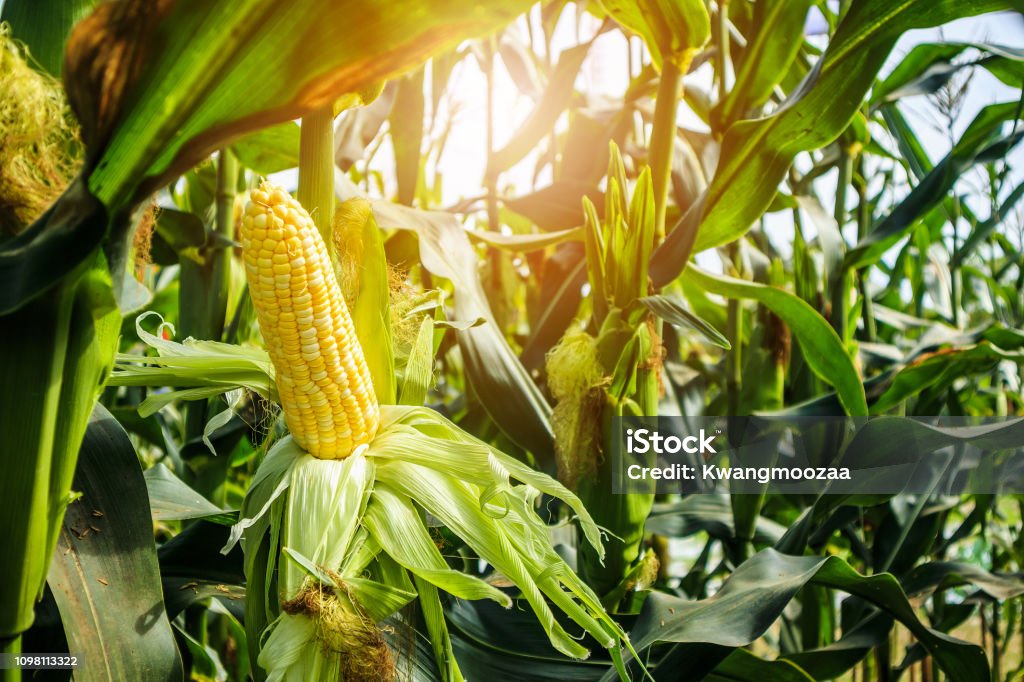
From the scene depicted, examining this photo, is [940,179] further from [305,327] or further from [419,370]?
[305,327]

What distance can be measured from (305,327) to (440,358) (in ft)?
3.51

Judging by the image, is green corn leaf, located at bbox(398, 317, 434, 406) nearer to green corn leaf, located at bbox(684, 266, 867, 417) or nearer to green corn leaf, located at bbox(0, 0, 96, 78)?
green corn leaf, located at bbox(0, 0, 96, 78)

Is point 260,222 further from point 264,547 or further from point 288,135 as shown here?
point 288,135

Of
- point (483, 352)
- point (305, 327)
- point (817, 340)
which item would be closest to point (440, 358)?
point (483, 352)

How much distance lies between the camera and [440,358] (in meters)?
1.54

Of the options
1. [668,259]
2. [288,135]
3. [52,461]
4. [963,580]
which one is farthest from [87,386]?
[963,580]

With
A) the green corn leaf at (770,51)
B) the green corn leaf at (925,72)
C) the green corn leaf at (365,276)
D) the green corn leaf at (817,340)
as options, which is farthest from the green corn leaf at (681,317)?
the green corn leaf at (925,72)

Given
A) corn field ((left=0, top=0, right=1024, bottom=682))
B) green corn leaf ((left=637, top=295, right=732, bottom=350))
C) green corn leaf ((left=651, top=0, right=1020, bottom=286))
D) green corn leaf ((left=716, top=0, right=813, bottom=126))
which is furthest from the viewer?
green corn leaf ((left=716, top=0, right=813, bottom=126))

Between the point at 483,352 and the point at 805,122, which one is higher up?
the point at 805,122

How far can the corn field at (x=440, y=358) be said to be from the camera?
405 millimetres

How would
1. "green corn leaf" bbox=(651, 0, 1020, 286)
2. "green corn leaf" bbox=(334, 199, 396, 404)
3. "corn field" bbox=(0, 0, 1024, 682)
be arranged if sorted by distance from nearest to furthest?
"corn field" bbox=(0, 0, 1024, 682)
"green corn leaf" bbox=(334, 199, 396, 404)
"green corn leaf" bbox=(651, 0, 1020, 286)

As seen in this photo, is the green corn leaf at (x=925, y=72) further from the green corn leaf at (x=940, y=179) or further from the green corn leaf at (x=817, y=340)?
the green corn leaf at (x=817, y=340)

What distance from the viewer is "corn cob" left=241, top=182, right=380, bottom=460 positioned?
449 mm

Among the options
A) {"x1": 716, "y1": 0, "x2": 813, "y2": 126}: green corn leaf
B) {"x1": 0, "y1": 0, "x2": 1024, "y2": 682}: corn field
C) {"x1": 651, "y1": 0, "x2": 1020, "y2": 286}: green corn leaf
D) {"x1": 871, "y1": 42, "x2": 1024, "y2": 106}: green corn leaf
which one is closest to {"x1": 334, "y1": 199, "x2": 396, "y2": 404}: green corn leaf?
{"x1": 0, "y1": 0, "x2": 1024, "y2": 682}: corn field
